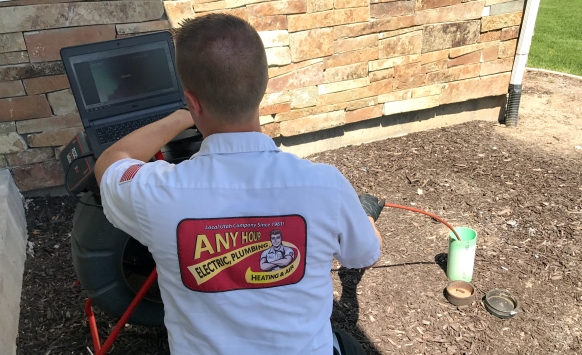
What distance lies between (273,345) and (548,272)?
2.40m

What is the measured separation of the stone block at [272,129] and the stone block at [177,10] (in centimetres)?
109

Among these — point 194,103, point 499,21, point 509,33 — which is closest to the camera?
point 194,103

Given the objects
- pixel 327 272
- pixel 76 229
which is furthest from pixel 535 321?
pixel 76 229

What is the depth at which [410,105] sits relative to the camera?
4664mm

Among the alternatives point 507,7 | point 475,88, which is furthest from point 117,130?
point 507,7

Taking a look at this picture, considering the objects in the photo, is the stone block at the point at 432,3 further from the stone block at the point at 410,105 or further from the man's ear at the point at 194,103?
the man's ear at the point at 194,103

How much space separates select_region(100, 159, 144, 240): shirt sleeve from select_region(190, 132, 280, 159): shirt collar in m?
0.21

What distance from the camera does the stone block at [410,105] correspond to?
181 inches

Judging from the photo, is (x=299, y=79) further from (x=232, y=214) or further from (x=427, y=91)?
(x=232, y=214)

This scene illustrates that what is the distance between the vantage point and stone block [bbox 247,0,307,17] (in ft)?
12.3

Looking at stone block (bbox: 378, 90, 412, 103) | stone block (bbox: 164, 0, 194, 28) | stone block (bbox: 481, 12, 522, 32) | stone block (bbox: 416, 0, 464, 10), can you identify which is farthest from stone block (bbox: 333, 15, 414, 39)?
stone block (bbox: 164, 0, 194, 28)

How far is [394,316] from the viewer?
2.80m

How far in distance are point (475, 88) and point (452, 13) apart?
2.72 ft

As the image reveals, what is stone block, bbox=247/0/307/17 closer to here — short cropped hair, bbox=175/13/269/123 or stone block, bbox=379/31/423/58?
stone block, bbox=379/31/423/58
